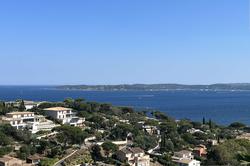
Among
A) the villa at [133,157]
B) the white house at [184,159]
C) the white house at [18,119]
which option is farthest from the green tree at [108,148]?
the white house at [18,119]

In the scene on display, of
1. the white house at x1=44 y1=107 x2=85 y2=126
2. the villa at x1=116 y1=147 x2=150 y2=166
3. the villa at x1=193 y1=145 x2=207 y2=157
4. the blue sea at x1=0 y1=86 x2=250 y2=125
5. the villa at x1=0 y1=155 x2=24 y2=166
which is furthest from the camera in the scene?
the blue sea at x1=0 y1=86 x2=250 y2=125

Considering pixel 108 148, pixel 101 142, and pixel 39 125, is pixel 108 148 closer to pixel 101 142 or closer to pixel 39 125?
pixel 101 142

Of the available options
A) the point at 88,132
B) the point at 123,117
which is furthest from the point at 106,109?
the point at 88,132

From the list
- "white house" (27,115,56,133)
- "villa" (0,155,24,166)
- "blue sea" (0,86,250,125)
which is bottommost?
"blue sea" (0,86,250,125)

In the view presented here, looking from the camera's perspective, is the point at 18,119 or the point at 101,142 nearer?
the point at 101,142

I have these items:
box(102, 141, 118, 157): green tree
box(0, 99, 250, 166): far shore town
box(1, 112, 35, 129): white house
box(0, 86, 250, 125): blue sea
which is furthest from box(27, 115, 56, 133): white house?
box(0, 86, 250, 125): blue sea

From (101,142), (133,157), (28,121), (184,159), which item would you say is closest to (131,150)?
(133,157)

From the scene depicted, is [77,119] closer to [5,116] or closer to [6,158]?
[5,116]

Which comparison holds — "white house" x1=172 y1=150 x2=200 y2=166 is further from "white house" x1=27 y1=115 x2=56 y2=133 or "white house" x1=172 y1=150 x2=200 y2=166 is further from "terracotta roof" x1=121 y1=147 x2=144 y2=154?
"white house" x1=27 y1=115 x2=56 y2=133
